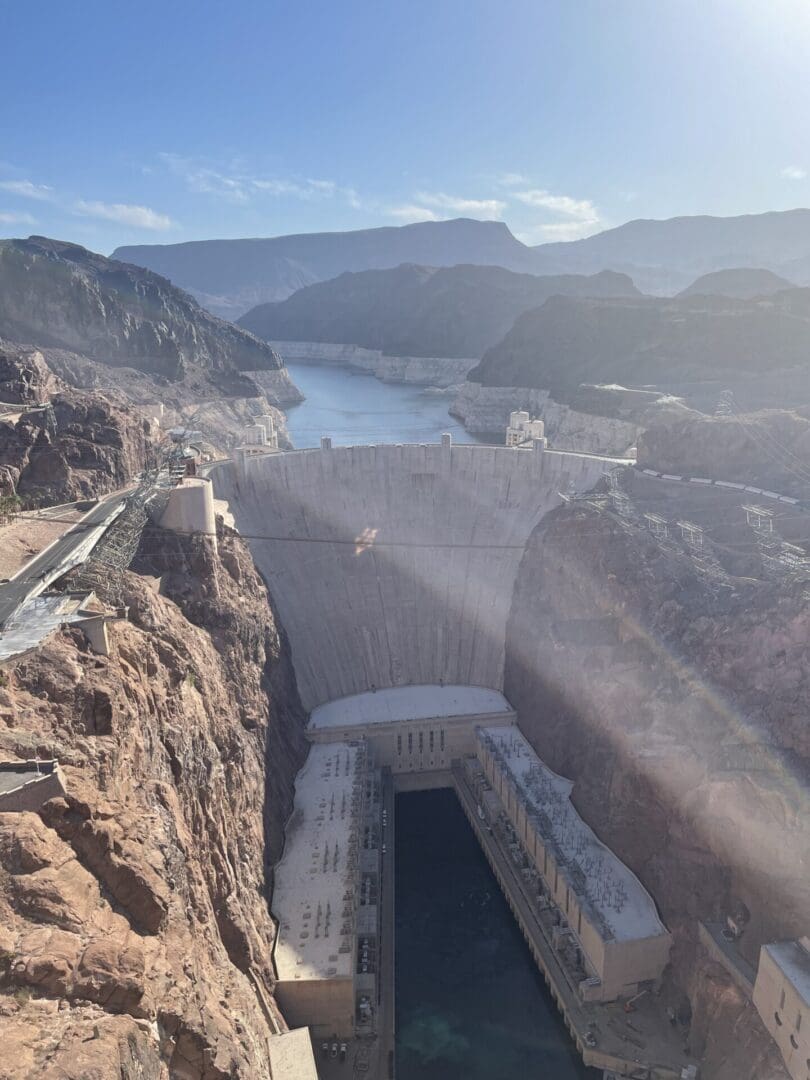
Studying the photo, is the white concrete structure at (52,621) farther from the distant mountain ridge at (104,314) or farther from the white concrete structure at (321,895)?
the distant mountain ridge at (104,314)

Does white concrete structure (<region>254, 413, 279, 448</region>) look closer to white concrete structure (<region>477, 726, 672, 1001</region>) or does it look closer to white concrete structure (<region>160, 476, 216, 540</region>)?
white concrete structure (<region>160, 476, 216, 540</region>)

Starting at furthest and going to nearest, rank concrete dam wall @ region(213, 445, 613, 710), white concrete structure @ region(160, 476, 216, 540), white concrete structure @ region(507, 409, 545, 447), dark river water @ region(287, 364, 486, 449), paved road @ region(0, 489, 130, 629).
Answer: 1. dark river water @ region(287, 364, 486, 449)
2. white concrete structure @ region(507, 409, 545, 447)
3. concrete dam wall @ region(213, 445, 613, 710)
4. white concrete structure @ region(160, 476, 216, 540)
5. paved road @ region(0, 489, 130, 629)

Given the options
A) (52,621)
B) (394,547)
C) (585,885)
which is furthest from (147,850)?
(394,547)

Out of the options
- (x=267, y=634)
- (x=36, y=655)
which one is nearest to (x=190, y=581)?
(x=267, y=634)

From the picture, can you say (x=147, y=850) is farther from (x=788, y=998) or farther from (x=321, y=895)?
(x=788, y=998)

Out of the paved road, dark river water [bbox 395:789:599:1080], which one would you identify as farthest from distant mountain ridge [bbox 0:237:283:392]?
dark river water [bbox 395:789:599:1080]

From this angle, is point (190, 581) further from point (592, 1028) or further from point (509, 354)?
point (509, 354)
